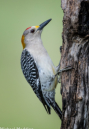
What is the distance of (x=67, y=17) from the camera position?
212cm

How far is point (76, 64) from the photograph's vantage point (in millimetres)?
2242

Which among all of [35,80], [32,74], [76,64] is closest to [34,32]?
[32,74]

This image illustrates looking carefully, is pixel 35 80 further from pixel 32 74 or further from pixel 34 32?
pixel 34 32

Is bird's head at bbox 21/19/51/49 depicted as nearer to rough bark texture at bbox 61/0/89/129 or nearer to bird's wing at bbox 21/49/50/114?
bird's wing at bbox 21/49/50/114

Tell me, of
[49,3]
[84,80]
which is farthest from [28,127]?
[49,3]

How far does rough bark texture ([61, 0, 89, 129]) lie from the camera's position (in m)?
2.05

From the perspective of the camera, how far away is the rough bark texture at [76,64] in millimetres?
2049

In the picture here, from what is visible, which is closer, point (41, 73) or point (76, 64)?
point (76, 64)

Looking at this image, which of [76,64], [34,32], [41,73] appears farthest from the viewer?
[34,32]

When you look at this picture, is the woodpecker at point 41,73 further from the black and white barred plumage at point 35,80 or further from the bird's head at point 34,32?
the bird's head at point 34,32

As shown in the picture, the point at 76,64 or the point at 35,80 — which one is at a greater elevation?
the point at 76,64

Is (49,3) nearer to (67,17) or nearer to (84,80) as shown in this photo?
(67,17)

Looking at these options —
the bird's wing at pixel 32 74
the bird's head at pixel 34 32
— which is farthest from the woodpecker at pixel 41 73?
the bird's head at pixel 34 32

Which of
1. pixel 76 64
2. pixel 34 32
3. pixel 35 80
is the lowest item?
pixel 35 80
